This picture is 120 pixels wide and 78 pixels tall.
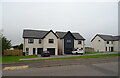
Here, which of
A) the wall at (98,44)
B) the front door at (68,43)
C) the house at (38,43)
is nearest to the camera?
the house at (38,43)

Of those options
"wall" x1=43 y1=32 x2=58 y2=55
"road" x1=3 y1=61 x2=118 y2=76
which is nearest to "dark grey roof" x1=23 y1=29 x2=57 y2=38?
"wall" x1=43 y1=32 x2=58 y2=55

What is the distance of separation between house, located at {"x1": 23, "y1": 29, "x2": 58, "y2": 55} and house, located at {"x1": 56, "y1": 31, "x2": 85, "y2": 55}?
9.93 feet

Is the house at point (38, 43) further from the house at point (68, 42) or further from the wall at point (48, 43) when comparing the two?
the house at point (68, 42)

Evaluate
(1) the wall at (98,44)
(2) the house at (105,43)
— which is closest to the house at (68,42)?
(1) the wall at (98,44)

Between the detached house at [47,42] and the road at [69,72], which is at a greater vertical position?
the detached house at [47,42]

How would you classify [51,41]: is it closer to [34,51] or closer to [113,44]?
[34,51]

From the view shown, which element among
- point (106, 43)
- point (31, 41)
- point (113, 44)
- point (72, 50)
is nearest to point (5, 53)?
point (31, 41)

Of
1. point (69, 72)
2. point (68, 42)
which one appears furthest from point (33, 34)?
point (69, 72)

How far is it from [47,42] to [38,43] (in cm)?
289

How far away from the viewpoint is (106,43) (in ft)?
167

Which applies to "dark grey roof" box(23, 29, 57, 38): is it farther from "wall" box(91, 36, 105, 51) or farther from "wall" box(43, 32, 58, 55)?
"wall" box(91, 36, 105, 51)

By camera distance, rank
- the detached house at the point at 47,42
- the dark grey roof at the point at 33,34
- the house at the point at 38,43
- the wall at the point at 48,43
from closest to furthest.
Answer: the house at the point at 38,43, the detached house at the point at 47,42, the wall at the point at 48,43, the dark grey roof at the point at 33,34

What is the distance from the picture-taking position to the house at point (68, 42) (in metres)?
39.5

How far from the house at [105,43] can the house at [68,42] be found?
12813mm
